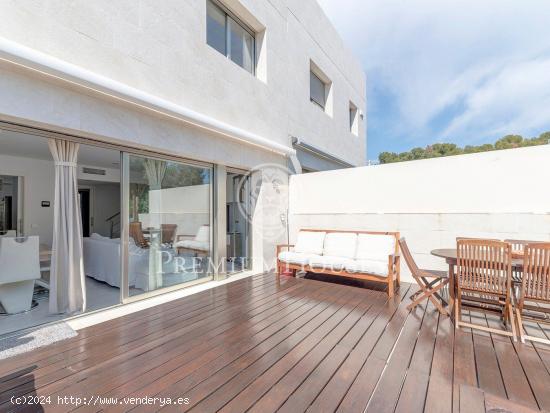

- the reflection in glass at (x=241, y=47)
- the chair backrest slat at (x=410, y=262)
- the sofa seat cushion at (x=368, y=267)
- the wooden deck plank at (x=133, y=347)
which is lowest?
the wooden deck plank at (x=133, y=347)

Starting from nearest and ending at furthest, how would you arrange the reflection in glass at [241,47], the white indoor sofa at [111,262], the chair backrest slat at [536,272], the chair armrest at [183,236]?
the chair backrest slat at [536,272] → the white indoor sofa at [111,262] → the chair armrest at [183,236] → the reflection in glass at [241,47]

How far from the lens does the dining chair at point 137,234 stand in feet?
14.3

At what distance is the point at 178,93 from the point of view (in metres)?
4.56

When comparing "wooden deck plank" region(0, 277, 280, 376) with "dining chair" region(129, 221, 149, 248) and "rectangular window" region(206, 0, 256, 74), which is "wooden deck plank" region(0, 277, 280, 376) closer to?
"dining chair" region(129, 221, 149, 248)

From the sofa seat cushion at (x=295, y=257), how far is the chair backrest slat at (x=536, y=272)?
134 inches

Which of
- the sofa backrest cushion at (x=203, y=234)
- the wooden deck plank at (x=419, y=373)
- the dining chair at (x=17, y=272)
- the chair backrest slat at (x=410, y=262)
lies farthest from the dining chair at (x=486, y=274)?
the dining chair at (x=17, y=272)

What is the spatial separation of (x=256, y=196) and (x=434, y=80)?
12.2 meters

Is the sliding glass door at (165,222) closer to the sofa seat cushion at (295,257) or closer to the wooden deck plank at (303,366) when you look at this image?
the sofa seat cushion at (295,257)

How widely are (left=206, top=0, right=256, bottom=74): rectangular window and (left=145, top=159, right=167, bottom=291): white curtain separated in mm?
2904

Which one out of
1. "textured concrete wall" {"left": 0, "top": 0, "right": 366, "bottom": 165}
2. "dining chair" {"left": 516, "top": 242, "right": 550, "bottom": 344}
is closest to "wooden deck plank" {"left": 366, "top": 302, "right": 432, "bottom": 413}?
"dining chair" {"left": 516, "top": 242, "right": 550, "bottom": 344}

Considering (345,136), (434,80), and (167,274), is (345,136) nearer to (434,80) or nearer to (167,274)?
(434,80)

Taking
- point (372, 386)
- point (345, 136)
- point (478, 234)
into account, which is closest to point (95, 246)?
point (372, 386)

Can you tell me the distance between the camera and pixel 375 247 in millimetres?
5539

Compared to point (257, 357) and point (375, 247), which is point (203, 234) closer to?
point (257, 357)
